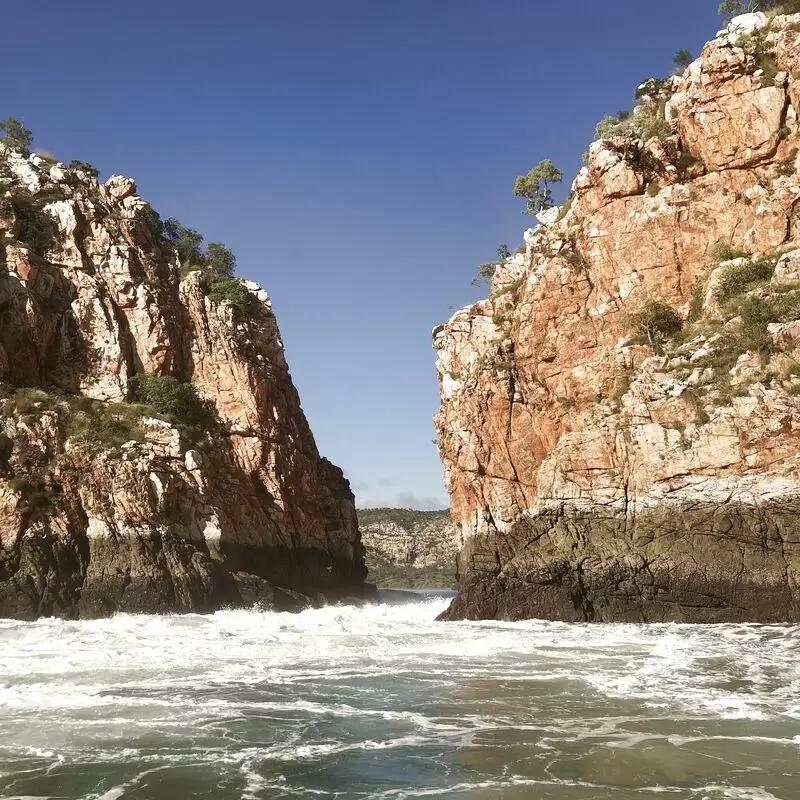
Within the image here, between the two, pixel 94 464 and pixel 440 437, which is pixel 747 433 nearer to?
pixel 440 437

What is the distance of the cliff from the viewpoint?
97.5m

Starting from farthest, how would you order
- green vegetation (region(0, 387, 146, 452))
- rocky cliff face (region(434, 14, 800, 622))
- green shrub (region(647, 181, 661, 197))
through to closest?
green vegetation (region(0, 387, 146, 452)) < green shrub (region(647, 181, 661, 197)) < rocky cliff face (region(434, 14, 800, 622))

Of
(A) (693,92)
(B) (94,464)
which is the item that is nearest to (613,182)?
(A) (693,92)

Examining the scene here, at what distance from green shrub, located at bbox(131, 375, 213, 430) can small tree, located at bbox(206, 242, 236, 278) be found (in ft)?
47.9

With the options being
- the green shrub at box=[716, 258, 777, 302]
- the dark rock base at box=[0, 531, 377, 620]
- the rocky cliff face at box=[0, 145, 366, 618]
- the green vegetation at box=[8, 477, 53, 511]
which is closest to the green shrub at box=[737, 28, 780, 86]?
the green shrub at box=[716, 258, 777, 302]

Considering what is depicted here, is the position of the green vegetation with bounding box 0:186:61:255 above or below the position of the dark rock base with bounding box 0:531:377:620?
above

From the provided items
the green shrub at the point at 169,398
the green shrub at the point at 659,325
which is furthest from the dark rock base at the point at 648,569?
the green shrub at the point at 169,398

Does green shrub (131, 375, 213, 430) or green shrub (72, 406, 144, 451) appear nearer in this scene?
green shrub (72, 406, 144, 451)

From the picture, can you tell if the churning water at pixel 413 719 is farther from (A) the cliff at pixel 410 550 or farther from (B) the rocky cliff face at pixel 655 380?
(A) the cliff at pixel 410 550

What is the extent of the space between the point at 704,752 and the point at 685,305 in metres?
28.5

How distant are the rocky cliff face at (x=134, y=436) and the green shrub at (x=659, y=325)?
80.9 feet

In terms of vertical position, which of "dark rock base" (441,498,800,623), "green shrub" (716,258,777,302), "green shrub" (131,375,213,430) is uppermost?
"green shrub" (716,258,777,302)

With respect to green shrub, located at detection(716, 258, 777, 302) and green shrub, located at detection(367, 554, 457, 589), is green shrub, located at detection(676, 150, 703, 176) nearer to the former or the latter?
green shrub, located at detection(716, 258, 777, 302)

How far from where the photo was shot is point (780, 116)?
35.0 meters
